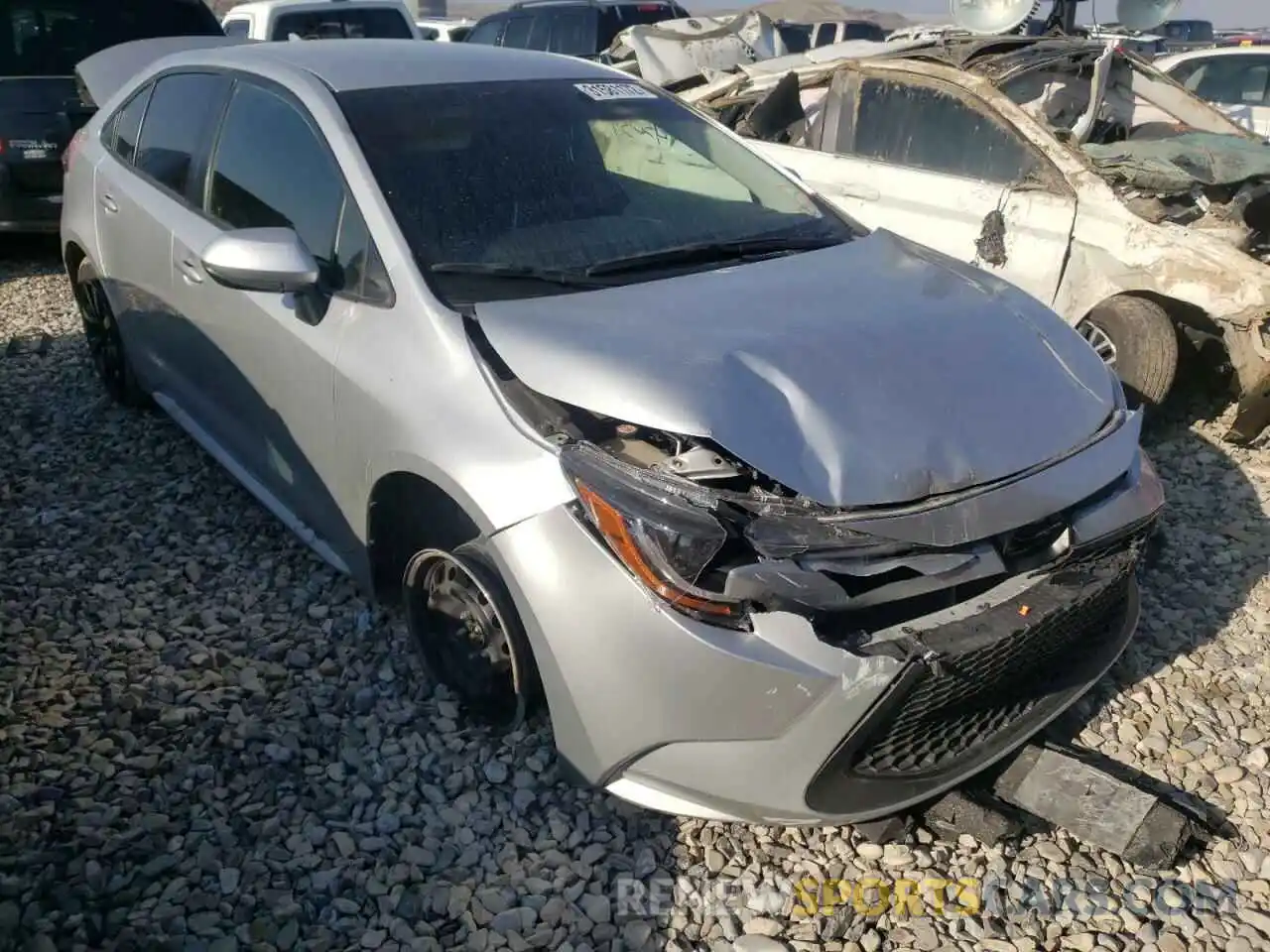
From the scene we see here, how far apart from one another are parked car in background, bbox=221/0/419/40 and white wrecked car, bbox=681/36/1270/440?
487cm

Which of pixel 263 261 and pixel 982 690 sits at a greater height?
pixel 263 261

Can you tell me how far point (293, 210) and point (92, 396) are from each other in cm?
272

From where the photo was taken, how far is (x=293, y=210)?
10.9 feet

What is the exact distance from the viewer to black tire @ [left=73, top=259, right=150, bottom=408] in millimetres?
4859

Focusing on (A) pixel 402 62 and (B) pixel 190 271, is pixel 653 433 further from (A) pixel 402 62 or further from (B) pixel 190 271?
(B) pixel 190 271

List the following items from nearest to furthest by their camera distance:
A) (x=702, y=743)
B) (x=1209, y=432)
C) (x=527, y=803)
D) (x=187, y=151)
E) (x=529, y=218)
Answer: (x=702, y=743) < (x=527, y=803) < (x=529, y=218) < (x=187, y=151) < (x=1209, y=432)

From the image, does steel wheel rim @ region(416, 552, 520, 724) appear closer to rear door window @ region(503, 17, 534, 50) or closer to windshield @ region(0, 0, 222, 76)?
windshield @ region(0, 0, 222, 76)

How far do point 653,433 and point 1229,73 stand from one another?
10.0 metres

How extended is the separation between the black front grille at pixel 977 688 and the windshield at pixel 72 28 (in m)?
7.76

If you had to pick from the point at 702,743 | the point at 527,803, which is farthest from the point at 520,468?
the point at 527,803

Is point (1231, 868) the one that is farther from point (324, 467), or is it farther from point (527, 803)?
point (324, 467)

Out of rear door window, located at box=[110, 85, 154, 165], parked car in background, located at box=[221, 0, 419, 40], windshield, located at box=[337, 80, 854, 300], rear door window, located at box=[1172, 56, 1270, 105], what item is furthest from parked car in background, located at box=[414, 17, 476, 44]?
windshield, located at box=[337, 80, 854, 300]

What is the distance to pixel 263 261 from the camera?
9.55ft

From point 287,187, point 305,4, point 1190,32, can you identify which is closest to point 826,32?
point 305,4
